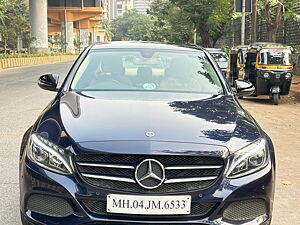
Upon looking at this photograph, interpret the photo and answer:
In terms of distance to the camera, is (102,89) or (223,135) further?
(102,89)

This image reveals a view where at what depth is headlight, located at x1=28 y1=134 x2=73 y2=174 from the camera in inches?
119

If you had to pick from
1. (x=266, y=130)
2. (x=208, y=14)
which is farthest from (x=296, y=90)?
(x=208, y=14)

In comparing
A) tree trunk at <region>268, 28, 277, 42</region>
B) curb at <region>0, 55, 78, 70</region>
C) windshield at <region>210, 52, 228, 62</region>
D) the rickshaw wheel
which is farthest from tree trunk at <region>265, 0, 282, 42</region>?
curb at <region>0, 55, 78, 70</region>

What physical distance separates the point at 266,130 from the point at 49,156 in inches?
269

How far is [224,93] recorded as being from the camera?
4.39 metres

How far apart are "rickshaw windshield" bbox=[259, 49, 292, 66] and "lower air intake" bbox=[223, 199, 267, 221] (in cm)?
1163

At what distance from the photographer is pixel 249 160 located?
316 cm

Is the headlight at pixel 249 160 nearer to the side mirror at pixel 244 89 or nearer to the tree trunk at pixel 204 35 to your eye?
the side mirror at pixel 244 89

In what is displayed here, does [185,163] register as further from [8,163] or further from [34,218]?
[8,163]

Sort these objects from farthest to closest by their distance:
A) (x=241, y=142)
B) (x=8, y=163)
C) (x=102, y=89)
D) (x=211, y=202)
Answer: (x=8, y=163)
(x=102, y=89)
(x=241, y=142)
(x=211, y=202)

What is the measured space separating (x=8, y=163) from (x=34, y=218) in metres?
3.25

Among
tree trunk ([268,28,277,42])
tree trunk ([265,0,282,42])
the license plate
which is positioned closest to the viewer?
the license plate

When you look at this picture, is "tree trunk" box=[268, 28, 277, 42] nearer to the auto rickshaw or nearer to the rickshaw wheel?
the auto rickshaw

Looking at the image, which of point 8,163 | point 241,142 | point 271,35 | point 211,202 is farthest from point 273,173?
point 271,35
